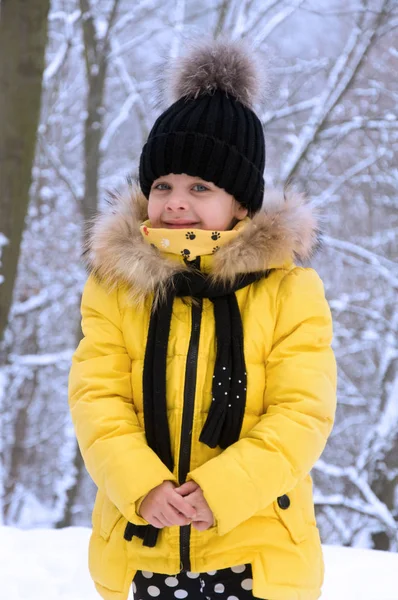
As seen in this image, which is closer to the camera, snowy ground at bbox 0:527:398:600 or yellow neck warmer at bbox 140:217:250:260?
yellow neck warmer at bbox 140:217:250:260

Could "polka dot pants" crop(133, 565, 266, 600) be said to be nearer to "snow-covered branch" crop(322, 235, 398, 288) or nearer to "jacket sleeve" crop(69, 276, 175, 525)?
"jacket sleeve" crop(69, 276, 175, 525)

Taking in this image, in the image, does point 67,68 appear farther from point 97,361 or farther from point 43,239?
point 97,361

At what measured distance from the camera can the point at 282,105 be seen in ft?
23.4

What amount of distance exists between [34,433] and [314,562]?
777 cm

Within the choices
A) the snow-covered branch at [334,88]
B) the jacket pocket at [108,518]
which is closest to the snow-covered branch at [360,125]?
the snow-covered branch at [334,88]

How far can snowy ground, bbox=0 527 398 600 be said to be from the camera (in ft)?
8.79

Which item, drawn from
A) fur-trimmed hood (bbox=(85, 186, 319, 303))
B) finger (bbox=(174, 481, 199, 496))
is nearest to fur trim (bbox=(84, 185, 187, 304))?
fur-trimmed hood (bbox=(85, 186, 319, 303))

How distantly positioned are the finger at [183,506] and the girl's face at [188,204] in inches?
26.8

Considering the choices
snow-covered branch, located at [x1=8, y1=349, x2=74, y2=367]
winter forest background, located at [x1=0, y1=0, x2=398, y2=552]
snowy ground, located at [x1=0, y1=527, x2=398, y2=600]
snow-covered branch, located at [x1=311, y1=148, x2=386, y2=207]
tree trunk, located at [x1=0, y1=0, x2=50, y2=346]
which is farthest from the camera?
snow-covered branch, located at [x1=311, y1=148, x2=386, y2=207]

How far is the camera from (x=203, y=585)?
5.05 ft

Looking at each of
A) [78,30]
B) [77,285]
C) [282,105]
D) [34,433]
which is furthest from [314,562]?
[34,433]

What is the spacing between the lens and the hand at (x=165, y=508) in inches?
55.1

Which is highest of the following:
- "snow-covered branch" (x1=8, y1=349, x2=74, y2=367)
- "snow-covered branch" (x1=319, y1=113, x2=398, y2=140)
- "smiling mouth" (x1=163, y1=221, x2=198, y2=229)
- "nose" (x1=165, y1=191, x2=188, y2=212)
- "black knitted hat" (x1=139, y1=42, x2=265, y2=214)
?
"snow-covered branch" (x1=319, y1=113, x2=398, y2=140)

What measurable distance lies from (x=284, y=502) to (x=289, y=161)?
5.73 metres
